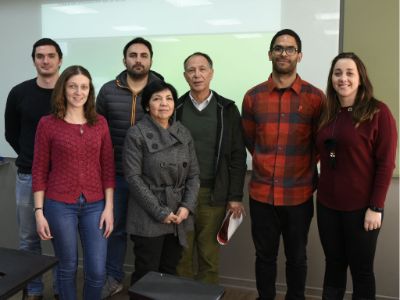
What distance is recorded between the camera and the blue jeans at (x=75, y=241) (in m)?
2.10

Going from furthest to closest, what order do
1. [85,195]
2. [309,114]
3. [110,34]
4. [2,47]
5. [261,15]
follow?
[2,47] → [110,34] → [261,15] → [309,114] → [85,195]

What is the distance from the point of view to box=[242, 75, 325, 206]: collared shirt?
2262 millimetres

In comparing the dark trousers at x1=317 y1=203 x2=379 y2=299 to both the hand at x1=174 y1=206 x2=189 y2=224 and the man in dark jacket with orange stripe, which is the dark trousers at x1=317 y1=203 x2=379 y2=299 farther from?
the man in dark jacket with orange stripe

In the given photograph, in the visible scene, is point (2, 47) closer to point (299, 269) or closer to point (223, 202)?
point (223, 202)

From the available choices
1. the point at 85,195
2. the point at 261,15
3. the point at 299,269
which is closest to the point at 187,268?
the point at 299,269

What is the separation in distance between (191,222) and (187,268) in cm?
51

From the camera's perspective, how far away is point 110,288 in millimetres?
2846

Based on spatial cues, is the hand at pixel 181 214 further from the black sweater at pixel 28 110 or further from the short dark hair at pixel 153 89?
the black sweater at pixel 28 110

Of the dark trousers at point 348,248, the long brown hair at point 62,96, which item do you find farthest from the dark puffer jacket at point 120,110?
the dark trousers at point 348,248

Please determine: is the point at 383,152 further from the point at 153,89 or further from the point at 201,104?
the point at 153,89

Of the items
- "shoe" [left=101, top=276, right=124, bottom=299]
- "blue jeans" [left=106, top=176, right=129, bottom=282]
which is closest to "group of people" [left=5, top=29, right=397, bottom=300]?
"blue jeans" [left=106, top=176, right=129, bottom=282]

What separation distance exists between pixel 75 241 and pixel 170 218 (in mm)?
505

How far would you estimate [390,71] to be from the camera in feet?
8.53

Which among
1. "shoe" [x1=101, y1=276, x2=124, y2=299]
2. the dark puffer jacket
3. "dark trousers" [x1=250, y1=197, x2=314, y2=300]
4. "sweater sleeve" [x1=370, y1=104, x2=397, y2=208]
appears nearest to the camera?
"sweater sleeve" [x1=370, y1=104, x2=397, y2=208]
